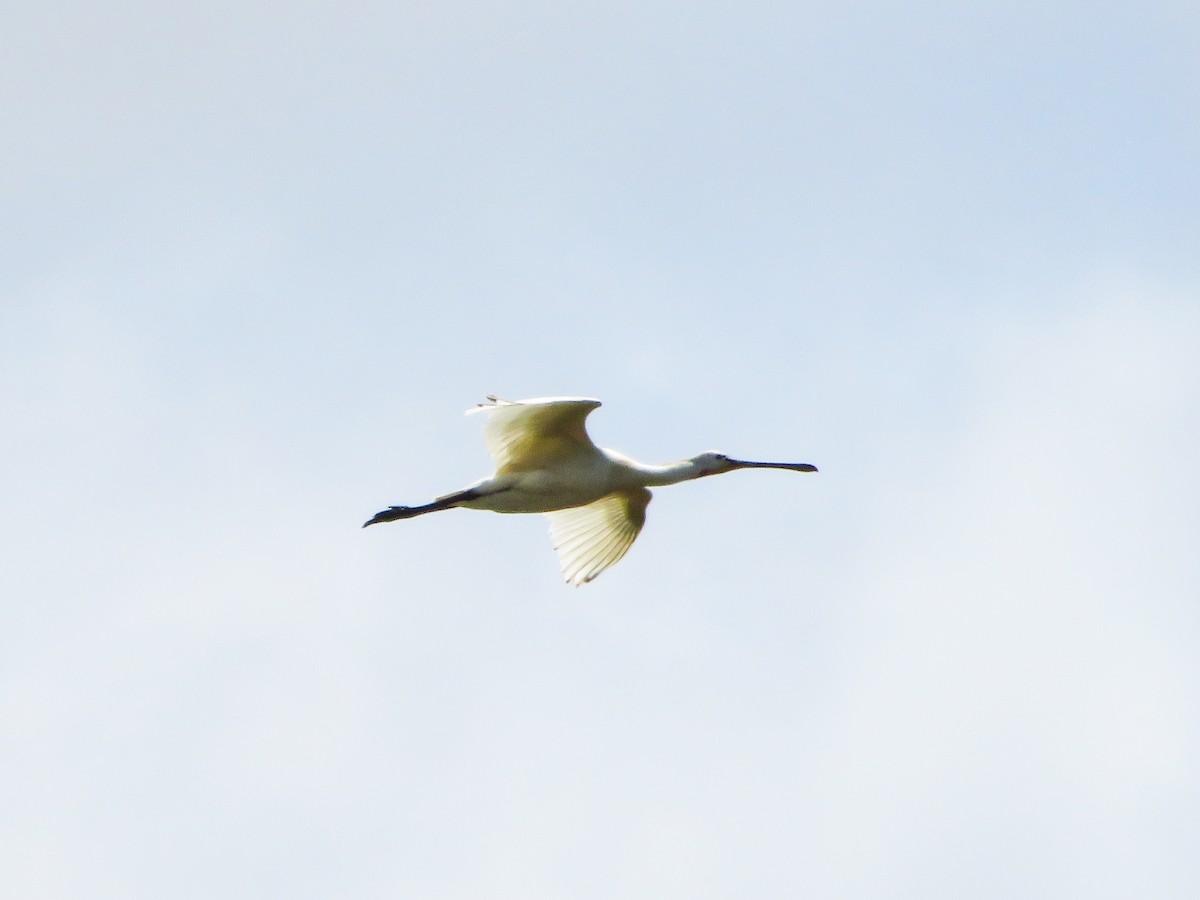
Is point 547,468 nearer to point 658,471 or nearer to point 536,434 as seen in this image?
point 536,434

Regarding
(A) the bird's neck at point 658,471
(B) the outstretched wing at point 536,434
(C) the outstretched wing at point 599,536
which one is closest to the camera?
(B) the outstretched wing at point 536,434

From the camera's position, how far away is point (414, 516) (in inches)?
736

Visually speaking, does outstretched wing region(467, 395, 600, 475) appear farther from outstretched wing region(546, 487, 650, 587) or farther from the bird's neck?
outstretched wing region(546, 487, 650, 587)

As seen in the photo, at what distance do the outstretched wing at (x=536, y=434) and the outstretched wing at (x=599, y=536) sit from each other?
5.70 feet

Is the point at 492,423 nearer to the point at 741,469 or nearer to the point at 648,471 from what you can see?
the point at 648,471

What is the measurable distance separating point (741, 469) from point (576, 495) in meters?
2.53

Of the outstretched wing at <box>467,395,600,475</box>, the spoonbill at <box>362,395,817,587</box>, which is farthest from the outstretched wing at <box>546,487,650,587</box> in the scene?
the outstretched wing at <box>467,395,600,475</box>

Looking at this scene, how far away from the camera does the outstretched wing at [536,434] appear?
57.2ft

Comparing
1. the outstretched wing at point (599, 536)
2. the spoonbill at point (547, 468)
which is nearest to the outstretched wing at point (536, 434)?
the spoonbill at point (547, 468)

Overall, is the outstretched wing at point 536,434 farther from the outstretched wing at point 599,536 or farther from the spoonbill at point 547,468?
the outstretched wing at point 599,536

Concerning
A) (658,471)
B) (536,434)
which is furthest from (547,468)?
(658,471)

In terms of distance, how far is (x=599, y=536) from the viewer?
20203 mm

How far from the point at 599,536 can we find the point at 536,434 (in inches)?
94.3

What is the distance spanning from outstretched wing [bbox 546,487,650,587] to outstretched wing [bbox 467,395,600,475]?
1.74m
